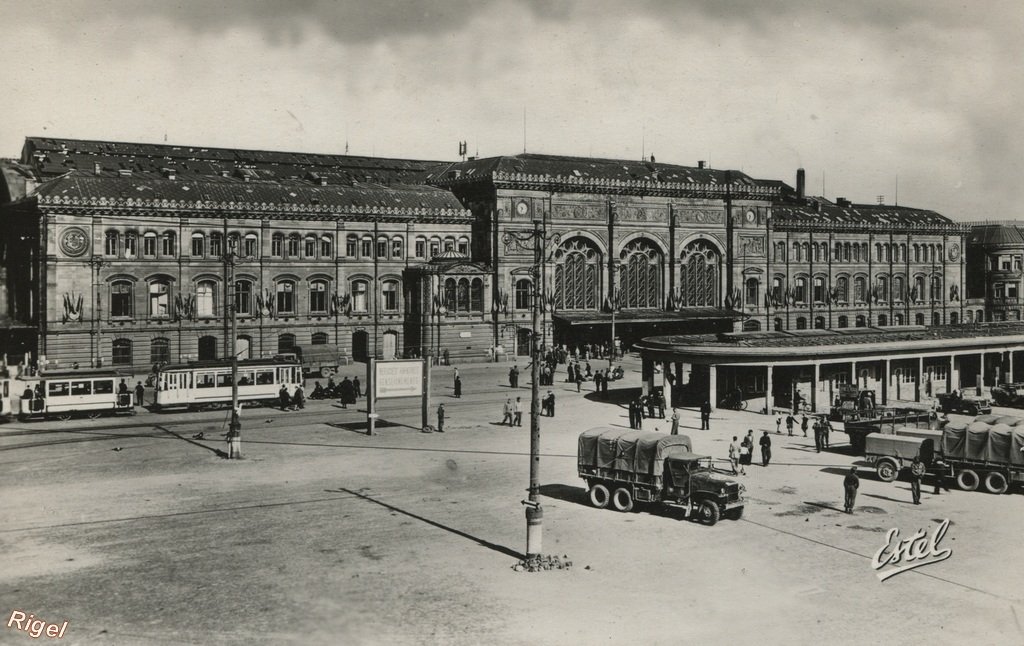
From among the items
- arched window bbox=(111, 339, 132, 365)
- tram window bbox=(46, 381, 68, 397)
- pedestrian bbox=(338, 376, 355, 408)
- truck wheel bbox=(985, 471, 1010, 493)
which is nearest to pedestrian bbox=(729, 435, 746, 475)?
truck wheel bbox=(985, 471, 1010, 493)

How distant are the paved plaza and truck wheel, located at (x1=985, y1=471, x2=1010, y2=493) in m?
0.73

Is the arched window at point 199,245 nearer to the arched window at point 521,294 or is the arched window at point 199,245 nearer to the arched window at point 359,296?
the arched window at point 359,296

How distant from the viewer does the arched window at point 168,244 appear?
68.6m

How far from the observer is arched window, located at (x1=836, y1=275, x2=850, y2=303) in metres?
Answer: 104

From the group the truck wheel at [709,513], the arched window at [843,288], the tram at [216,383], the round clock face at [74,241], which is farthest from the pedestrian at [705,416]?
the arched window at [843,288]

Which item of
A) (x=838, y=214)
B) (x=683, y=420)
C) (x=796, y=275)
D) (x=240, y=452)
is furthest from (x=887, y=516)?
(x=838, y=214)

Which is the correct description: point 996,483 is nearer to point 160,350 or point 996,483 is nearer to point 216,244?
point 216,244

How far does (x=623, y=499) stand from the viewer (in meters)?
28.5

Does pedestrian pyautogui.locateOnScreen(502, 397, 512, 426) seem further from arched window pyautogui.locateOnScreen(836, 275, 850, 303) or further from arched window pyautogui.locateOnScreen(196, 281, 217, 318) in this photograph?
arched window pyautogui.locateOnScreen(836, 275, 850, 303)

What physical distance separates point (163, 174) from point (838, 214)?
245ft

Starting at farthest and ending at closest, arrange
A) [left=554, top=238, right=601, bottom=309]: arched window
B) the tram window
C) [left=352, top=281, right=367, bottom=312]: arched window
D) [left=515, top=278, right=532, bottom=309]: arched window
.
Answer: [left=554, top=238, right=601, bottom=309]: arched window
[left=515, top=278, right=532, bottom=309]: arched window
[left=352, top=281, right=367, bottom=312]: arched window
the tram window

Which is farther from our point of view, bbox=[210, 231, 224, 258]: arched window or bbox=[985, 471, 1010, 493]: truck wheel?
bbox=[210, 231, 224, 258]: arched window

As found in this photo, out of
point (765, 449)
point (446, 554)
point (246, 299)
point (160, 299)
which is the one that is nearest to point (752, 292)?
point (246, 299)

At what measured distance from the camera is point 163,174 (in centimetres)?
7606
